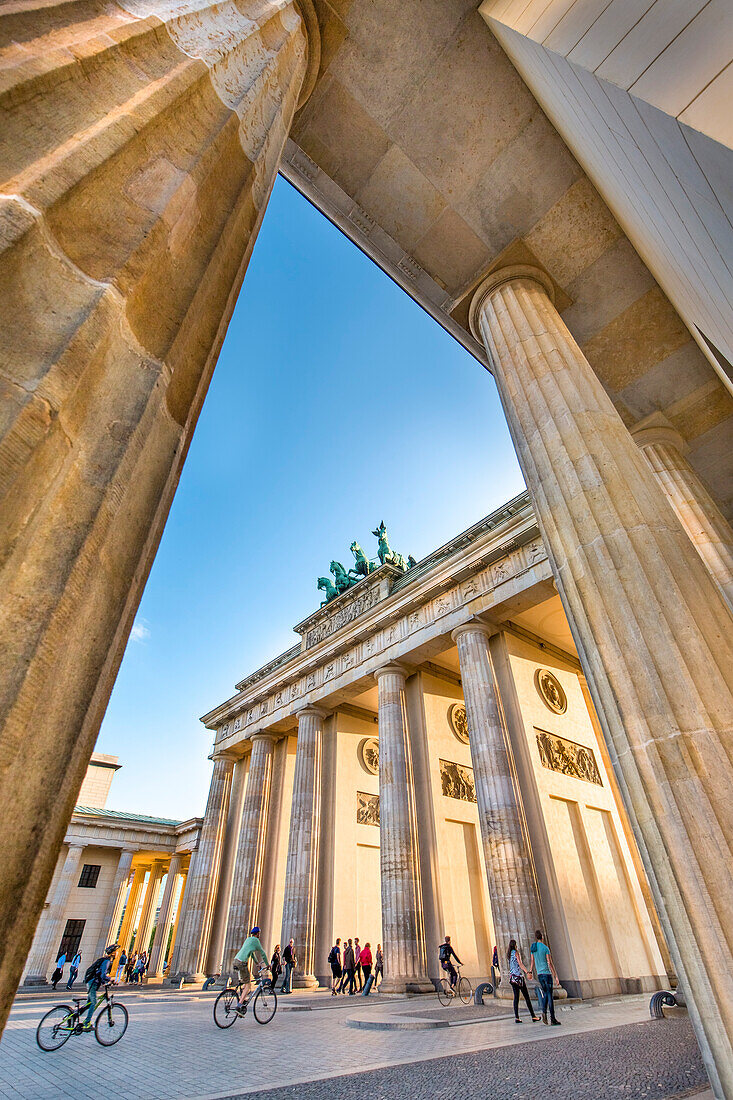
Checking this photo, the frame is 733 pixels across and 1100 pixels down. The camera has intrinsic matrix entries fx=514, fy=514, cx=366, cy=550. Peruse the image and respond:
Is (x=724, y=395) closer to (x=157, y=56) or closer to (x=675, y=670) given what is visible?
(x=675, y=670)

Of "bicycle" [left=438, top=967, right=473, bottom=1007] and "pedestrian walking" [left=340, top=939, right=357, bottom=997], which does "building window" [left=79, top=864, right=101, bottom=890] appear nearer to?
"pedestrian walking" [left=340, top=939, right=357, bottom=997]

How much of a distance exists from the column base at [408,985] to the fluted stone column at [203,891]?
11.7m

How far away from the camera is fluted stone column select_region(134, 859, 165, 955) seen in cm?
3469

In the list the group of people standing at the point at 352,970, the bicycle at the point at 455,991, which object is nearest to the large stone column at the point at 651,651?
the bicycle at the point at 455,991

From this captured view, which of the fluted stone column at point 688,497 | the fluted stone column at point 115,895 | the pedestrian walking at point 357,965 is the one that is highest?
the fluted stone column at point 688,497

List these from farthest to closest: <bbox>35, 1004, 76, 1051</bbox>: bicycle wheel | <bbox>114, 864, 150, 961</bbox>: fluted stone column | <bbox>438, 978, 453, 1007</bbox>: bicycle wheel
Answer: <bbox>114, 864, 150, 961</bbox>: fluted stone column → <bbox>438, 978, 453, 1007</bbox>: bicycle wheel → <bbox>35, 1004, 76, 1051</bbox>: bicycle wheel

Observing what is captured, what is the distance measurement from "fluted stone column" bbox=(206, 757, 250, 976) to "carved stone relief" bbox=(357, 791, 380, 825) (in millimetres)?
5601

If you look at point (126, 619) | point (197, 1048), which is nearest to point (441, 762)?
point (197, 1048)

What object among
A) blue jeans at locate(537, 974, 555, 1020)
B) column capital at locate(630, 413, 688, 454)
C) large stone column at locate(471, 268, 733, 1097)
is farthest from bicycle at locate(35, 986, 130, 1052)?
column capital at locate(630, 413, 688, 454)

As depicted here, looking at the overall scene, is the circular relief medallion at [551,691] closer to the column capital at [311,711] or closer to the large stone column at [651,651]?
the column capital at [311,711]

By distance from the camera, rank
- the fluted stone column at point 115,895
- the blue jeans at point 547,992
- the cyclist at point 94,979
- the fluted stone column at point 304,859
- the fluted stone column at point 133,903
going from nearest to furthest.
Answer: the cyclist at point 94,979, the blue jeans at point 547,992, the fluted stone column at point 304,859, the fluted stone column at point 115,895, the fluted stone column at point 133,903

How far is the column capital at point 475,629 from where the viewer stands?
1475cm

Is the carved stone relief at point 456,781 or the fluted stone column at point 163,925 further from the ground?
the carved stone relief at point 456,781

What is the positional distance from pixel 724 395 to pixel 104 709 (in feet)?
33.2
